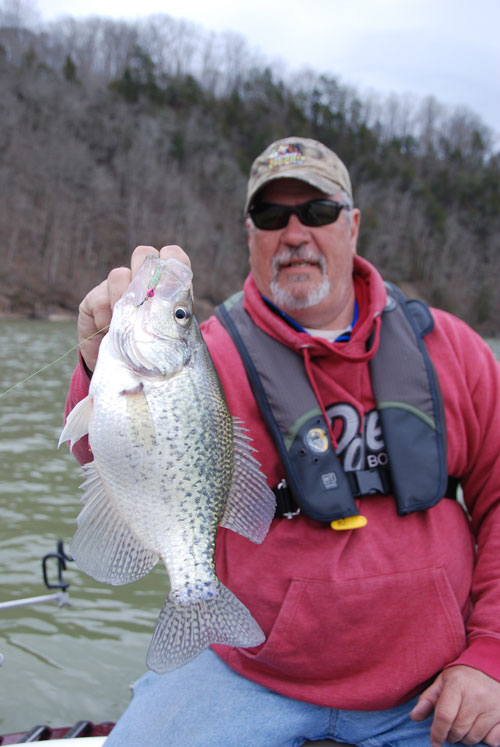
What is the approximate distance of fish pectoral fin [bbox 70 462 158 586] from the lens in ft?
5.69

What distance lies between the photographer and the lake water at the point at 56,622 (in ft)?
11.6

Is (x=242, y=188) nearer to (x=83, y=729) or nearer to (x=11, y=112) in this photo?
(x=11, y=112)

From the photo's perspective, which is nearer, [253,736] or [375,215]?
[253,736]

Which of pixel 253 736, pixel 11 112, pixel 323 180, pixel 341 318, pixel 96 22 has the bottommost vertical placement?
pixel 253 736

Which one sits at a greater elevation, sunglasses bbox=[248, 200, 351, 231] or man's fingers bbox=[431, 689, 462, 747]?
sunglasses bbox=[248, 200, 351, 231]

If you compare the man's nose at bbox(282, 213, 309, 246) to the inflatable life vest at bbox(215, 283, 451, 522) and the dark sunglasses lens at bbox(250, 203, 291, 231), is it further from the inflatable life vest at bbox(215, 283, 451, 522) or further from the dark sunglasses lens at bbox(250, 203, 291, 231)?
the inflatable life vest at bbox(215, 283, 451, 522)

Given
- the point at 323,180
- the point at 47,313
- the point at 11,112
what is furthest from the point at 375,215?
the point at 323,180

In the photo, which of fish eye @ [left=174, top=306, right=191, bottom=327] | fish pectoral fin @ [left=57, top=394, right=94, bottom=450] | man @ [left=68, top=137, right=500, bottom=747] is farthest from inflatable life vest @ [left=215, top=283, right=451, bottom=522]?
fish pectoral fin @ [left=57, top=394, right=94, bottom=450]

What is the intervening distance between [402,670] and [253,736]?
567 mm

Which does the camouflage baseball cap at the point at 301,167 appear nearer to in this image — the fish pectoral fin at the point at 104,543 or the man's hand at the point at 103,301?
the man's hand at the point at 103,301

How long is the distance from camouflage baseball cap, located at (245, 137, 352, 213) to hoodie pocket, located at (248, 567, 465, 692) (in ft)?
5.58

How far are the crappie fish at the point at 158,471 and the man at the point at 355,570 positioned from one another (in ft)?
0.58

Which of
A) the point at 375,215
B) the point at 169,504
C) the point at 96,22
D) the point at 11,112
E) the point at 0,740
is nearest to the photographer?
the point at 169,504

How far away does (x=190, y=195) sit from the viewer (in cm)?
4969
